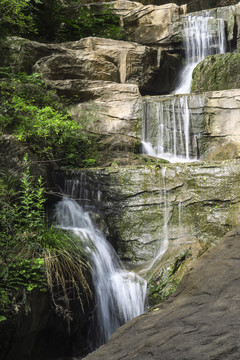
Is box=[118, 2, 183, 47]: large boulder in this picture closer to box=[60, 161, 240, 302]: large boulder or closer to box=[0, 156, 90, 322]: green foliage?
box=[60, 161, 240, 302]: large boulder

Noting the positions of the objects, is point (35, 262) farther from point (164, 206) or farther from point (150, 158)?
point (150, 158)

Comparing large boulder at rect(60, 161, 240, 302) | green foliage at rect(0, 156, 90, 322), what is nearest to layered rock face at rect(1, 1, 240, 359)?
large boulder at rect(60, 161, 240, 302)

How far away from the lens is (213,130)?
900 cm

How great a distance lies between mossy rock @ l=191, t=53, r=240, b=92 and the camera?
9992mm

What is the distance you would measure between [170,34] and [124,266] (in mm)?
9965

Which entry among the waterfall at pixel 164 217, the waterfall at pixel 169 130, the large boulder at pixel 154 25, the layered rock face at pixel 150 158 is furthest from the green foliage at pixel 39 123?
the large boulder at pixel 154 25

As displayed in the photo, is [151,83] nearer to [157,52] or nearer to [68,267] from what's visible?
[157,52]

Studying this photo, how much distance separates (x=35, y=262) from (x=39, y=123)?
2.93 meters

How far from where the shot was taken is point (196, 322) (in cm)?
326

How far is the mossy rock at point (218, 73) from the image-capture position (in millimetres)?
9992

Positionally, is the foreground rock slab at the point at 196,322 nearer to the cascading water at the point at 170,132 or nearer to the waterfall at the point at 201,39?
the cascading water at the point at 170,132

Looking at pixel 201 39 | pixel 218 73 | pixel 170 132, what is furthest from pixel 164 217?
pixel 201 39

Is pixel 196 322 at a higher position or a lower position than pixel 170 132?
lower

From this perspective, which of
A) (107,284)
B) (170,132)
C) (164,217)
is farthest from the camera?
(170,132)
